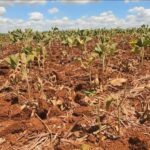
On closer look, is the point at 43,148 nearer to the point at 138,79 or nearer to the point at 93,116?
the point at 93,116

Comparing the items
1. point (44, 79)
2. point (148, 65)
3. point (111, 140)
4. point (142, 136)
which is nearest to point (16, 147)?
point (111, 140)

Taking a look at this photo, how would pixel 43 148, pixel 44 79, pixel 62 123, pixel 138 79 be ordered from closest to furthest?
pixel 43 148
pixel 62 123
pixel 138 79
pixel 44 79

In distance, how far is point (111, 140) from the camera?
3682 millimetres

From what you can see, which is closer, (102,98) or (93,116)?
(93,116)

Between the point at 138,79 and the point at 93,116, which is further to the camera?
the point at 138,79

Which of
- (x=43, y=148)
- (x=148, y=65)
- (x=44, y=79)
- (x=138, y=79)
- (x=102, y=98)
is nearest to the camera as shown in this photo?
(x=43, y=148)

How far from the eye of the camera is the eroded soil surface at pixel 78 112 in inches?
145

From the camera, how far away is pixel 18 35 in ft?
46.3

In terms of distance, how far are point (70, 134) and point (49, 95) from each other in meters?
1.24

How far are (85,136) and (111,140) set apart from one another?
24cm

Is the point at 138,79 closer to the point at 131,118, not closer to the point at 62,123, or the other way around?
the point at 131,118

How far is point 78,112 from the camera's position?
4293 mm

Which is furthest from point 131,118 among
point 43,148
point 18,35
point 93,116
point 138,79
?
point 18,35

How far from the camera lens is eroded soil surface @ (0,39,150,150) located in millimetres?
3680
